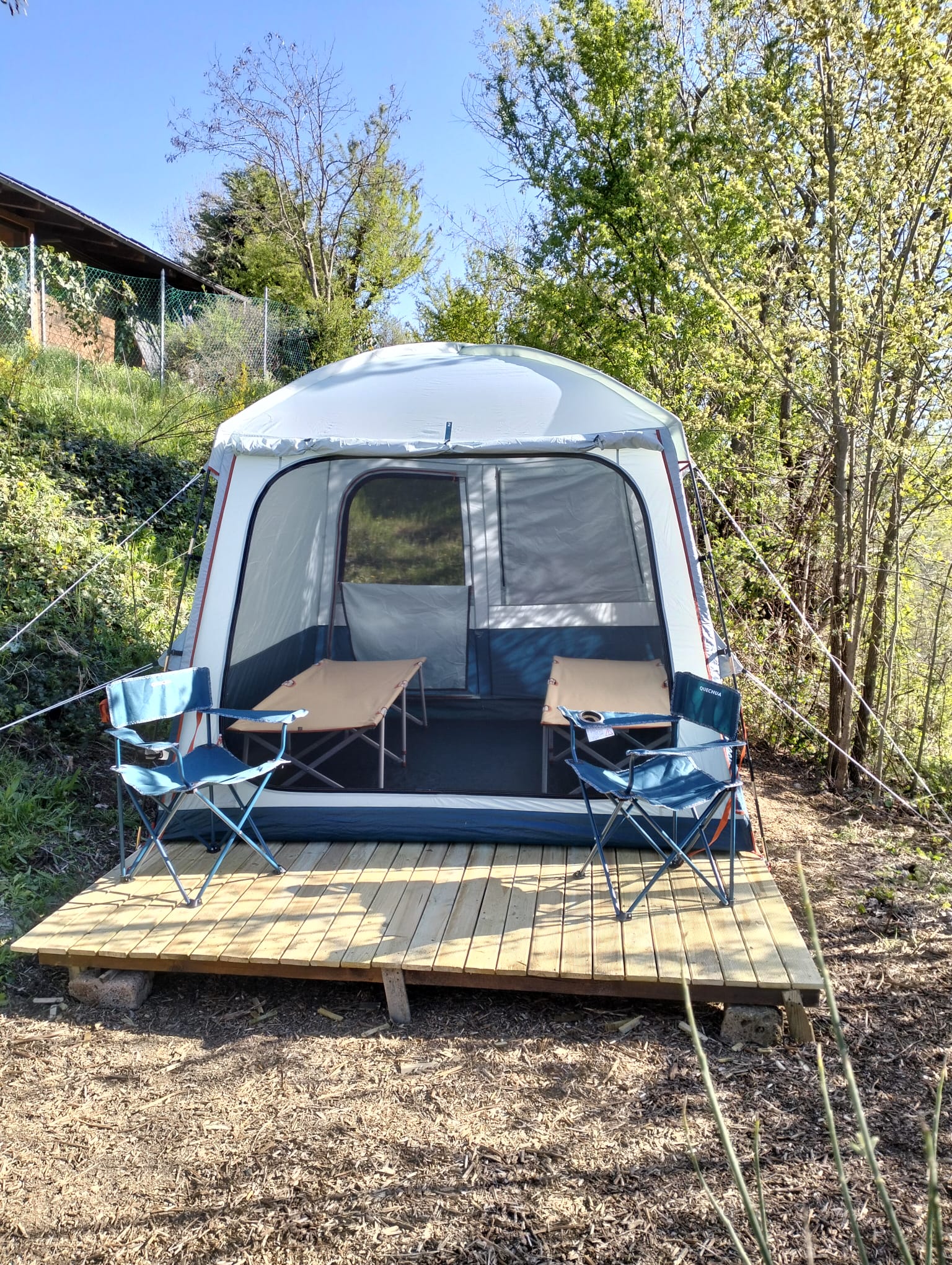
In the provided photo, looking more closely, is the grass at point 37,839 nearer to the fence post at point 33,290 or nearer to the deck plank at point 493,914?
the deck plank at point 493,914

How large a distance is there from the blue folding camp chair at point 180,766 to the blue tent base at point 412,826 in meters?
0.08

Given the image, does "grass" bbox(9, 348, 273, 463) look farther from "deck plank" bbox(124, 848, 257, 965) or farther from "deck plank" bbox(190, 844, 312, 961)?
"deck plank" bbox(124, 848, 257, 965)

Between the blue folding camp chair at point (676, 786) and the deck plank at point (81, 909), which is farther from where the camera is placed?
the blue folding camp chair at point (676, 786)

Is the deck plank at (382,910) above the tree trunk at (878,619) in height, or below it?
below

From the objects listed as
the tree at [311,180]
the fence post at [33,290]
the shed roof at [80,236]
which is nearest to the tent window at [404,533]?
the fence post at [33,290]

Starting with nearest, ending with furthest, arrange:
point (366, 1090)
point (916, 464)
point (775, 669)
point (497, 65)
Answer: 1. point (366, 1090)
2. point (916, 464)
3. point (775, 669)
4. point (497, 65)

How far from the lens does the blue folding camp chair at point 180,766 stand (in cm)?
320

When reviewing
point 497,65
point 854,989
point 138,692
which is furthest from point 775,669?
point 497,65

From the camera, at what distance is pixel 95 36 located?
37.6 ft

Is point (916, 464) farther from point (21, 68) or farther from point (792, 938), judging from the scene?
point (21, 68)

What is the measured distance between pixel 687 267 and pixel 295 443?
3.83 metres

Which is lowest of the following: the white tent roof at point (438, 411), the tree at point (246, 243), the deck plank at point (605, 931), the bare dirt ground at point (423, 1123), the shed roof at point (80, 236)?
the bare dirt ground at point (423, 1123)

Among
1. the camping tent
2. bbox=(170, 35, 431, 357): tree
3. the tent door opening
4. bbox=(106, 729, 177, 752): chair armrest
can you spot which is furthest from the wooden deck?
bbox=(170, 35, 431, 357): tree

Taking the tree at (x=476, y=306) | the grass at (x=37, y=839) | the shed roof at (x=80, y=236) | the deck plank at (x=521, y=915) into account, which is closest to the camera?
the deck plank at (x=521, y=915)
